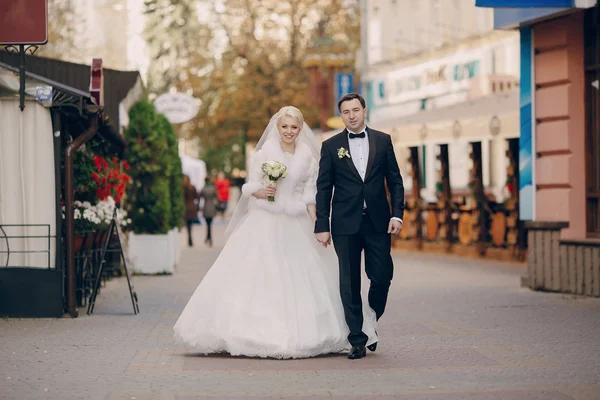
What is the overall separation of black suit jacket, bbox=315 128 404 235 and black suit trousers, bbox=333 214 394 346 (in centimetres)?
8

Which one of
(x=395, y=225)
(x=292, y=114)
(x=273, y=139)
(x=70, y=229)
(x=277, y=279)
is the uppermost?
(x=292, y=114)

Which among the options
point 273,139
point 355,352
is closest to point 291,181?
point 273,139

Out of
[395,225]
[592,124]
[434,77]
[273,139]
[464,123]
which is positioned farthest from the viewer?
[434,77]

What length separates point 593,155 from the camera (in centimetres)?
1570

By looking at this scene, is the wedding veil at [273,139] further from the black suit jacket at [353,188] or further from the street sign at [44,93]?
the street sign at [44,93]

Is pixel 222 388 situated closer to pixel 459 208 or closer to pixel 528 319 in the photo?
pixel 528 319

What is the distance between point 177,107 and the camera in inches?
1054

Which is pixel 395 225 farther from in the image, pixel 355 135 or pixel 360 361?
pixel 360 361

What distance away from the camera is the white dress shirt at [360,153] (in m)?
9.88

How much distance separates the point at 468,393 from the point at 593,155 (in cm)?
820

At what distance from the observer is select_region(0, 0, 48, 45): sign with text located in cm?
1319

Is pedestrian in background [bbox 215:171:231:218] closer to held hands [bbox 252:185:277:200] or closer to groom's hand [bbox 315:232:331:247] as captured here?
held hands [bbox 252:185:277:200]

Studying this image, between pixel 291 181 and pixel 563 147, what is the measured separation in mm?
6375

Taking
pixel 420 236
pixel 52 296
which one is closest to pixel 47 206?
pixel 52 296
